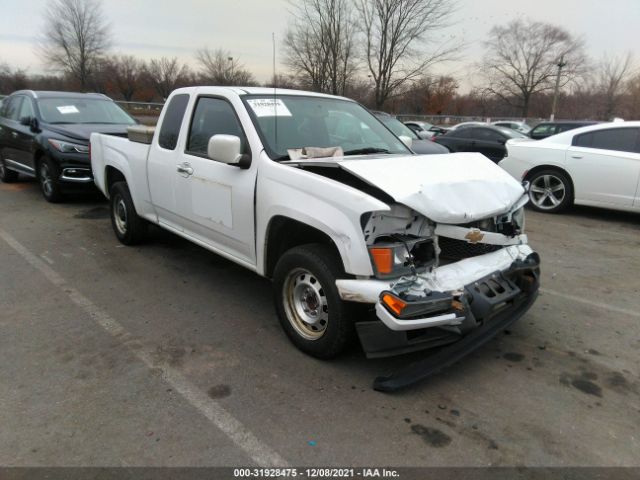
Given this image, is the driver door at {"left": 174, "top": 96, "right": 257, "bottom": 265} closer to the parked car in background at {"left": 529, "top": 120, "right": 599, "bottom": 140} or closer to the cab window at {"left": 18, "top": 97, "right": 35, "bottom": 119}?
the cab window at {"left": 18, "top": 97, "right": 35, "bottom": 119}

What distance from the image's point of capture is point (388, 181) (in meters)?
2.96

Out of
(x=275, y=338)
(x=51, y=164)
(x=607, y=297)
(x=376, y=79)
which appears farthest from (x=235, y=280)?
(x=376, y=79)

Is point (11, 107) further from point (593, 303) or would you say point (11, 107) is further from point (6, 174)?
point (593, 303)

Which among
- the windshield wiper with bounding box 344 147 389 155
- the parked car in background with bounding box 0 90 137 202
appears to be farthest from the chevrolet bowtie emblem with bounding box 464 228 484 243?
the parked car in background with bounding box 0 90 137 202

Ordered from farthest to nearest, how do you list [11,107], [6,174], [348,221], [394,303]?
[6,174]
[11,107]
[348,221]
[394,303]

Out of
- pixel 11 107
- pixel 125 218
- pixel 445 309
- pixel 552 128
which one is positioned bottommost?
pixel 125 218

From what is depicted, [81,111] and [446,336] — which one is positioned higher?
[81,111]

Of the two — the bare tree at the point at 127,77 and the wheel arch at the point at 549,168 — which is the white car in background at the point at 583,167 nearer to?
the wheel arch at the point at 549,168

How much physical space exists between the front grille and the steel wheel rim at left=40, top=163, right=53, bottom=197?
7.19 meters

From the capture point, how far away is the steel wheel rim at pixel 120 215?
5855 millimetres

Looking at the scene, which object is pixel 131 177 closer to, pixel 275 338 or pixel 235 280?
pixel 235 280

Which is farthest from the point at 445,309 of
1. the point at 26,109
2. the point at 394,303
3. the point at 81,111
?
the point at 26,109

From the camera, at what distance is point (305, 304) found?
3408 millimetres

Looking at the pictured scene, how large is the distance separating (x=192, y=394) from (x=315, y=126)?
2.38m
